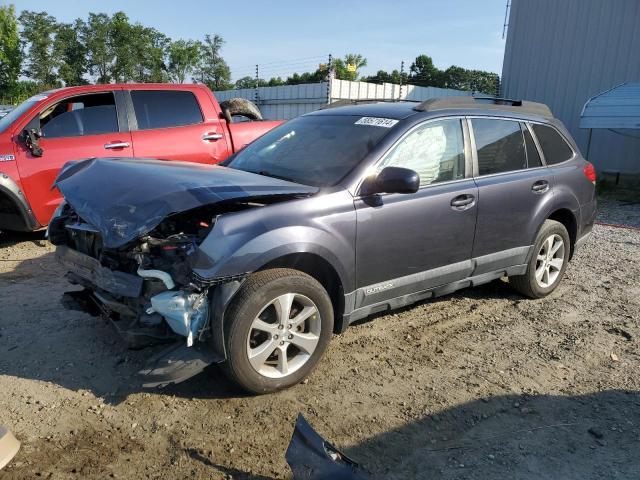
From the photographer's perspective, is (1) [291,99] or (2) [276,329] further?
(1) [291,99]

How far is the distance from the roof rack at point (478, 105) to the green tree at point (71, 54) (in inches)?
1990

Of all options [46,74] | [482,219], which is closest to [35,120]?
[482,219]

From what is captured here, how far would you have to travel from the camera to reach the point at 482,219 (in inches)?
163

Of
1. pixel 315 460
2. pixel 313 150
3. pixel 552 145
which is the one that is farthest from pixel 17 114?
pixel 552 145

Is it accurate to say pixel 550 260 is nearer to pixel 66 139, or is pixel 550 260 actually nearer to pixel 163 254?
pixel 163 254

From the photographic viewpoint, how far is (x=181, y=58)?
55.4 m

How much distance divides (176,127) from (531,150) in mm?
4366

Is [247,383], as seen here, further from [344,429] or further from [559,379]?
[559,379]

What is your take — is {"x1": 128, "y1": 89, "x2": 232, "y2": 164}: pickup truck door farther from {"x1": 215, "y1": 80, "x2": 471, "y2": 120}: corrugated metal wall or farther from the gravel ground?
{"x1": 215, "y1": 80, "x2": 471, "y2": 120}: corrugated metal wall

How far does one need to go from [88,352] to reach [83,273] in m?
0.69

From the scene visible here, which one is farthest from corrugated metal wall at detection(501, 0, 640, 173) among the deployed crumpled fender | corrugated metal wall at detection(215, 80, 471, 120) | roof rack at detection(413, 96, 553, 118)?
the deployed crumpled fender

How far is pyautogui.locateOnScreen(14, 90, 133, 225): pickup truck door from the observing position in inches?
230

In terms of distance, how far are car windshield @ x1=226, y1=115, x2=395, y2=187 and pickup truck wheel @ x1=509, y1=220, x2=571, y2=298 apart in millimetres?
2038

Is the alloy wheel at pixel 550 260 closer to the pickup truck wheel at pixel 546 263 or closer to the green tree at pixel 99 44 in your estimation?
the pickup truck wheel at pixel 546 263
